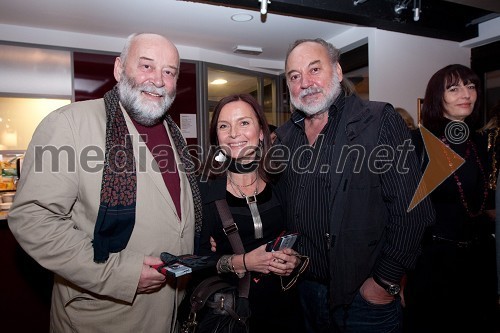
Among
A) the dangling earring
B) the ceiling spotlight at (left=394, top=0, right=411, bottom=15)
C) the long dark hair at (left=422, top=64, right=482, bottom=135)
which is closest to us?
the dangling earring

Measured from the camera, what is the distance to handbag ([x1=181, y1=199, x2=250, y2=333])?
146 cm

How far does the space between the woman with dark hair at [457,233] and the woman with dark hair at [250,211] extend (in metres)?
0.96

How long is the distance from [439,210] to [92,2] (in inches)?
146

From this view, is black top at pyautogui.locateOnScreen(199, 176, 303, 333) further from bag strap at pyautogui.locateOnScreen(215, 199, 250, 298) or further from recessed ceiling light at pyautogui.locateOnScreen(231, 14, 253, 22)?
recessed ceiling light at pyautogui.locateOnScreen(231, 14, 253, 22)

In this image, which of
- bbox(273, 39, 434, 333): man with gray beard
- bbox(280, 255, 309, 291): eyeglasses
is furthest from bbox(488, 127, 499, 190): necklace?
bbox(280, 255, 309, 291): eyeglasses

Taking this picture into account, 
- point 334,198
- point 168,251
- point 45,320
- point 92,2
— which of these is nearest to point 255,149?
point 334,198

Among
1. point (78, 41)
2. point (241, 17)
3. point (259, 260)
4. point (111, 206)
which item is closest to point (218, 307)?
point (259, 260)

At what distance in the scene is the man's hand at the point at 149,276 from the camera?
1386mm

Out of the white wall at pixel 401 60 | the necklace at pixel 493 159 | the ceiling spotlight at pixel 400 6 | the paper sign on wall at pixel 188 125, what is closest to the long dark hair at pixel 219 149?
the necklace at pixel 493 159

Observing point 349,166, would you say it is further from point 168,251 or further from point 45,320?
point 45,320

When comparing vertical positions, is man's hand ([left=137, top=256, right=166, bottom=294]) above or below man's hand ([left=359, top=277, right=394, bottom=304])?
above

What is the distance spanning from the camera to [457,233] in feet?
6.66

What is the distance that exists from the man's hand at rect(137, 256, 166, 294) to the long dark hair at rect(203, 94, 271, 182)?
0.63 meters

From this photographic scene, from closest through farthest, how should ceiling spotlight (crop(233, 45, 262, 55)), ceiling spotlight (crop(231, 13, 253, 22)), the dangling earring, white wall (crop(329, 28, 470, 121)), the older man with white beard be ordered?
the older man with white beard
the dangling earring
ceiling spotlight (crop(231, 13, 253, 22))
white wall (crop(329, 28, 470, 121))
ceiling spotlight (crop(233, 45, 262, 55))
